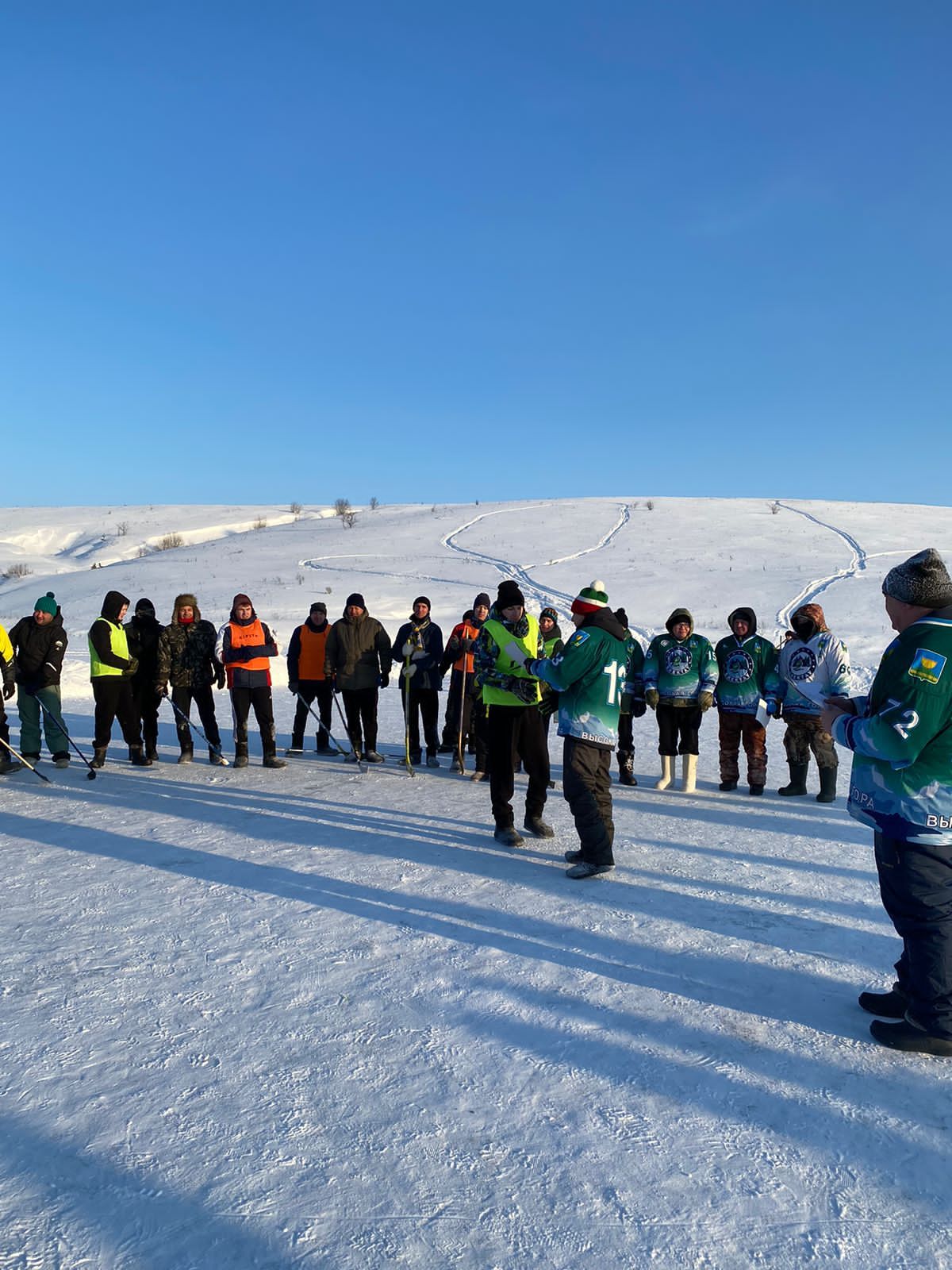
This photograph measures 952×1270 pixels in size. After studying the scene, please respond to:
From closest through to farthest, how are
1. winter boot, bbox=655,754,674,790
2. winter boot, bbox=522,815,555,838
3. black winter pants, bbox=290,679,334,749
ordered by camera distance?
winter boot, bbox=522,815,555,838 → winter boot, bbox=655,754,674,790 → black winter pants, bbox=290,679,334,749

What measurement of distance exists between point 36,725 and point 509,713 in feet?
19.7

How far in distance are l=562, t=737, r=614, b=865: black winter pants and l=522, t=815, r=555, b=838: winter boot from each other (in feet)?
3.03

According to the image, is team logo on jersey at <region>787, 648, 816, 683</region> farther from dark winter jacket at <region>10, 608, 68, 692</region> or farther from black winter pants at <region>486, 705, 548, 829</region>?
dark winter jacket at <region>10, 608, 68, 692</region>

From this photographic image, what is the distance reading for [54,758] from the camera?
9.21m

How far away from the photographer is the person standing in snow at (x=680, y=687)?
8.08 meters

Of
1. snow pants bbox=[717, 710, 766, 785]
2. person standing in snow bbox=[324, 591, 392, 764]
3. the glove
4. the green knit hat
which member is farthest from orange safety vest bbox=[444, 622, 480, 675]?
the green knit hat

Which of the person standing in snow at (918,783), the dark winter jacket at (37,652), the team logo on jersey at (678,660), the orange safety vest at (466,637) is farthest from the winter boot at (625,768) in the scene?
the dark winter jacket at (37,652)

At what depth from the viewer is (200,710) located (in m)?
9.64

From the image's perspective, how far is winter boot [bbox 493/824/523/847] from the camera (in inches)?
248

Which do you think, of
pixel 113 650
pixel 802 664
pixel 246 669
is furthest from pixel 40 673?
pixel 802 664

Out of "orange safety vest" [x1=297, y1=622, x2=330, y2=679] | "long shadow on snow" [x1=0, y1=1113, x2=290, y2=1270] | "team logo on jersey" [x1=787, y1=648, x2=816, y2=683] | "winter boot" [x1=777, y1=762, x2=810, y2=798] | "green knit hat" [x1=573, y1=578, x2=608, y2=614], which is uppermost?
"green knit hat" [x1=573, y1=578, x2=608, y2=614]

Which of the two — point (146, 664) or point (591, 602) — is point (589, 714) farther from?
point (146, 664)

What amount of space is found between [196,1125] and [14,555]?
45594mm

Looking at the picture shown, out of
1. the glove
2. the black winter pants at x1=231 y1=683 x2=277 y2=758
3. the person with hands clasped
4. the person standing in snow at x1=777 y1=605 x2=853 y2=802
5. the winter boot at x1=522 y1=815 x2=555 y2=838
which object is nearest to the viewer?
the glove
